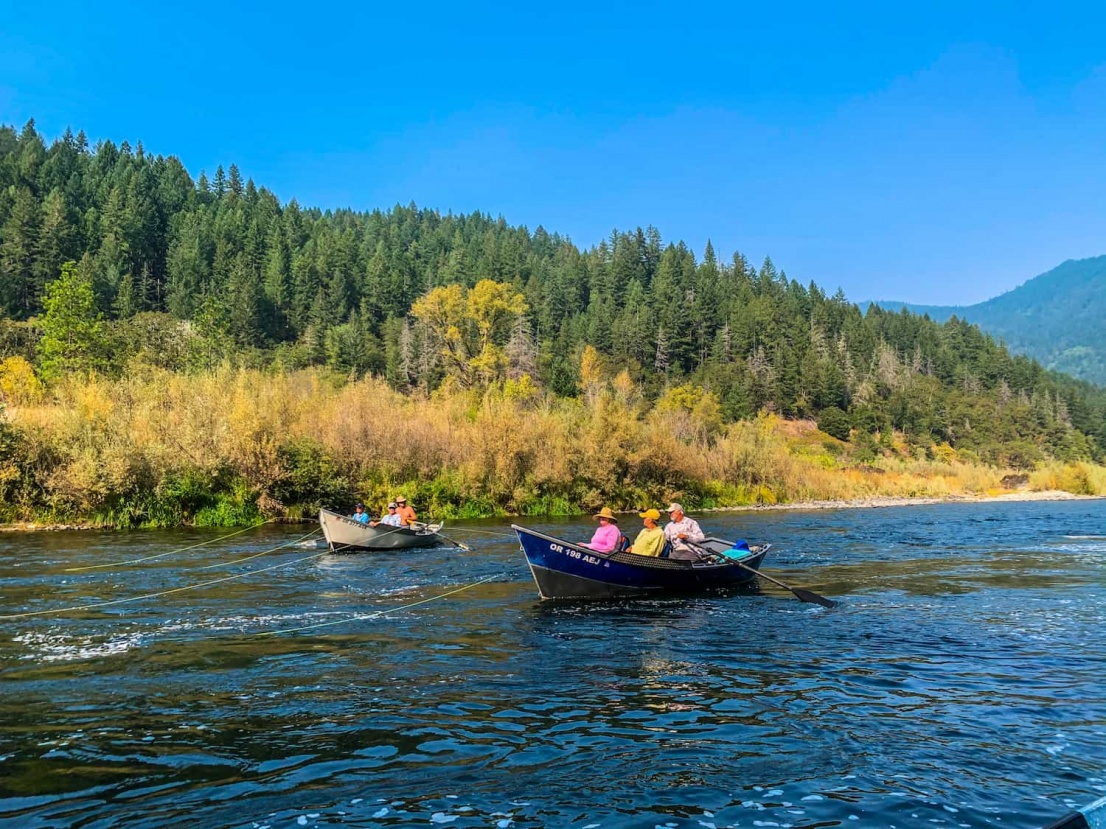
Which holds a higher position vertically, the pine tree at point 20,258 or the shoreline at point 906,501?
the pine tree at point 20,258

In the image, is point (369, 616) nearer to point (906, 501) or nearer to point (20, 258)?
point (906, 501)

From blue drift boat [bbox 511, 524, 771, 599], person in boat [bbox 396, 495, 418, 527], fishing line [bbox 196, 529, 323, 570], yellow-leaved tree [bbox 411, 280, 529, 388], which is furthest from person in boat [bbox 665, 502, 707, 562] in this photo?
yellow-leaved tree [bbox 411, 280, 529, 388]

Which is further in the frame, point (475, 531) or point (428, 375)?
point (428, 375)

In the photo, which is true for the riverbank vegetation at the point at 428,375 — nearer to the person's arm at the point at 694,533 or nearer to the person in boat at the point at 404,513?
the person in boat at the point at 404,513

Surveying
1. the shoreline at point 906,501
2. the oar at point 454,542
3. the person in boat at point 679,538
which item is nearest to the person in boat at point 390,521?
the oar at point 454,542

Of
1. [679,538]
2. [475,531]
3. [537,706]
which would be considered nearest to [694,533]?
[679,538]

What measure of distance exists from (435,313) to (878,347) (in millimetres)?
94425

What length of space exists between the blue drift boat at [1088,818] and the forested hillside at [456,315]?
2951 inches

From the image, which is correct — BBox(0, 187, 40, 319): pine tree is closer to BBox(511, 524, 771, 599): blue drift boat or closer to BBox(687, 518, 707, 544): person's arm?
BBox(687, 518, 707, 544): person's arm

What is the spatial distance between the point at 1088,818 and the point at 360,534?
79.3ft

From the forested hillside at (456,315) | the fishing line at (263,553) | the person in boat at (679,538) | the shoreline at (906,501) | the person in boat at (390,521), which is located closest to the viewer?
the person in boat at (679,538)

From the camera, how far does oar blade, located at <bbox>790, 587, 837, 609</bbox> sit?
17078 mm

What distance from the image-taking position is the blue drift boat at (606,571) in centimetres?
1662

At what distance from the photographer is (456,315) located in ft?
309
